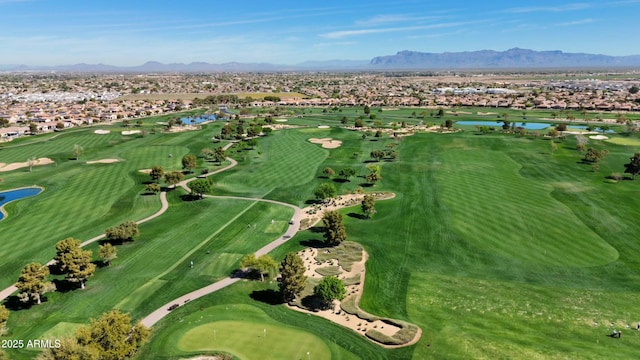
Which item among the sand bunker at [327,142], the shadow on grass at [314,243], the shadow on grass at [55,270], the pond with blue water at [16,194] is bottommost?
the shadow on grass at [55,270]

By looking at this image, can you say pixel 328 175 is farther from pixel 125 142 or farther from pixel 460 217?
pixel 125 142

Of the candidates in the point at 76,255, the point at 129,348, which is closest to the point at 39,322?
the point at 76,255

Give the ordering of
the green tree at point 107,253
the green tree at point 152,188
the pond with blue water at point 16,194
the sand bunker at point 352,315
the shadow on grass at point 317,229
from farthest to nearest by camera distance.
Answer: the green tree at point 152,188 → the pond with blue water at point 16,194 → the shadow on grass at point 317,229 → the green tree at point 107,253 → the sand bunker at point 352,315

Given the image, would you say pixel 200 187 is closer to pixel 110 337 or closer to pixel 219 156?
pixel 219 156

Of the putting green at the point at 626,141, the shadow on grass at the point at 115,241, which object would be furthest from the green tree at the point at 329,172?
A: the putting green at the point at 626,141

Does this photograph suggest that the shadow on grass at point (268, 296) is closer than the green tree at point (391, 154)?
Yes

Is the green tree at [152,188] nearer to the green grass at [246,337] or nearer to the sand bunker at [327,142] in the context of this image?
the green grass at [246,337]

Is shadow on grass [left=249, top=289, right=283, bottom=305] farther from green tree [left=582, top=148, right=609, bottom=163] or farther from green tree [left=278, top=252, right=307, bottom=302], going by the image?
green tree [left=582, top=148, right=609, bottom=163]
